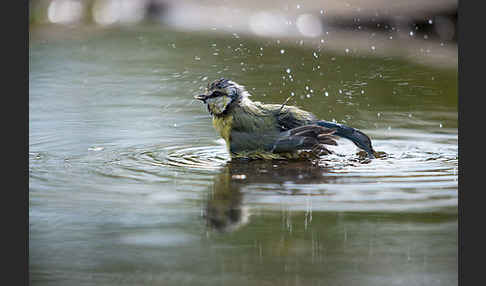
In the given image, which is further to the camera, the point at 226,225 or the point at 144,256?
the point at 226,225

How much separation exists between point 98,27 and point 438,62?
24.7ft

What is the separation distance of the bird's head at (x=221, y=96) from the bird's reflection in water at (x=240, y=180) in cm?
57

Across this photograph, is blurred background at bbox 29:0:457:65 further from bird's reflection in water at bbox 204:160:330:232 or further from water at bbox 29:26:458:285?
bird's reflection in water at bbox 204:160:330:232

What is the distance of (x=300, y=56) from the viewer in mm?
13094

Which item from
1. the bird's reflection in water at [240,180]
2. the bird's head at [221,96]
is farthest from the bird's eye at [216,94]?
the bird's reflection in water at [240,180]

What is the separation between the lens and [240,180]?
22.5 feet

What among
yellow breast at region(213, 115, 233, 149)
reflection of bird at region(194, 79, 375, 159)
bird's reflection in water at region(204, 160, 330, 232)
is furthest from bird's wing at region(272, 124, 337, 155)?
yellow breast at region(213, 115, 233, 149)

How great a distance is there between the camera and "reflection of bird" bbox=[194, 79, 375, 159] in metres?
7.72

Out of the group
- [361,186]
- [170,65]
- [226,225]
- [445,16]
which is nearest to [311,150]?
[361,186]

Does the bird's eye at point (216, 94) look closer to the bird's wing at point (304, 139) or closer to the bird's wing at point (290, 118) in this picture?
the bird's wing at point (290, 118)

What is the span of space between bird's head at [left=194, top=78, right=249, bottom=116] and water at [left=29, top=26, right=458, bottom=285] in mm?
508

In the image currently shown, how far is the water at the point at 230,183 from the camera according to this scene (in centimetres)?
483

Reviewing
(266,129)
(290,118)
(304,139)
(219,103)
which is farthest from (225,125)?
(304,139)
